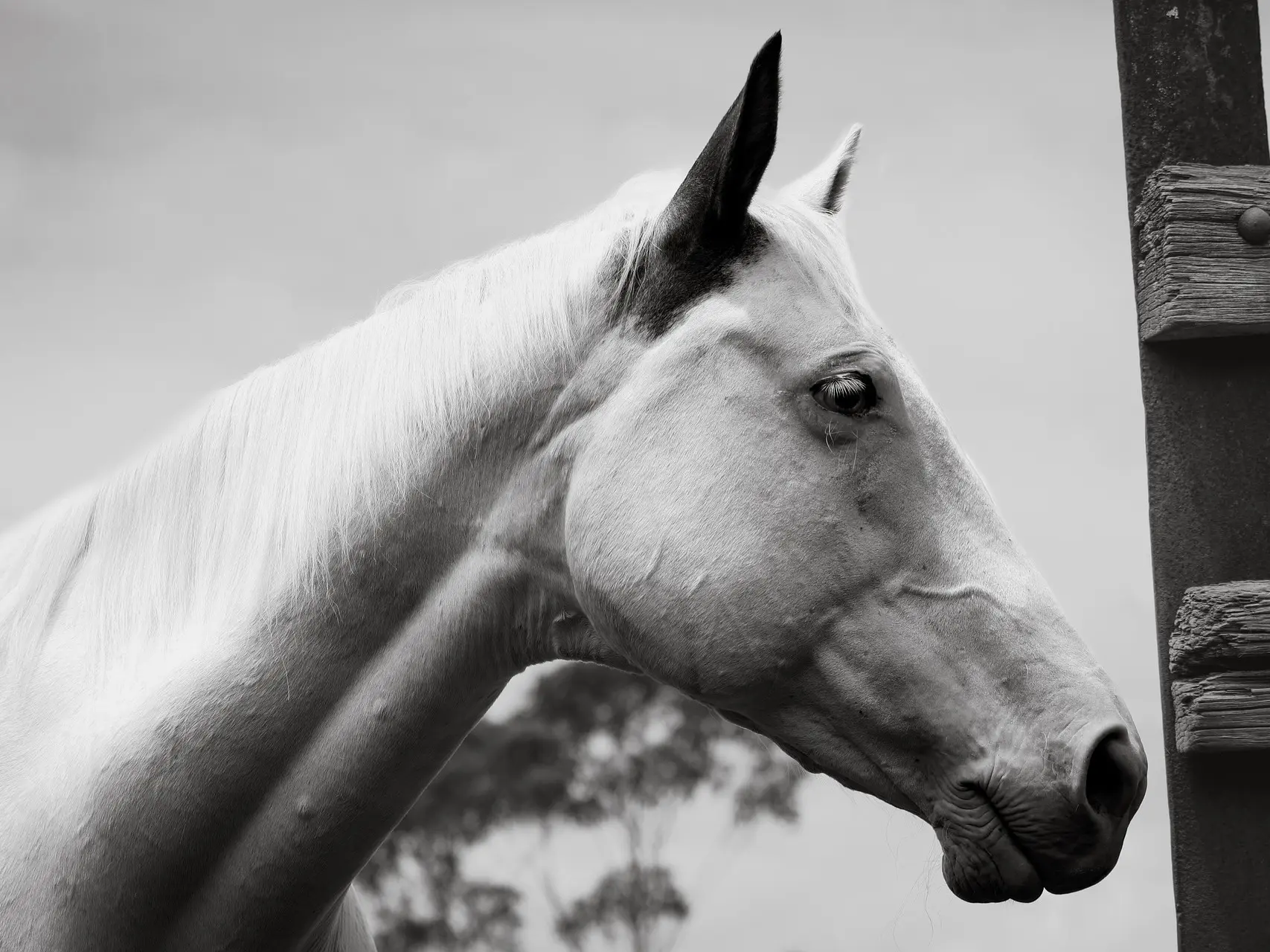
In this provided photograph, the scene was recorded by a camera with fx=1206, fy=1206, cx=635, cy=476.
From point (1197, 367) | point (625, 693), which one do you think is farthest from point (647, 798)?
point (1197, 367)

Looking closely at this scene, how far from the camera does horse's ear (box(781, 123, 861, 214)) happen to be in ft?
8.59

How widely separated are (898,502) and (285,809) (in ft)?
3.94

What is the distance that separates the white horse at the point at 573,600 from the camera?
1.99 metres

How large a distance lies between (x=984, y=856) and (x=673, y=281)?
1127mm

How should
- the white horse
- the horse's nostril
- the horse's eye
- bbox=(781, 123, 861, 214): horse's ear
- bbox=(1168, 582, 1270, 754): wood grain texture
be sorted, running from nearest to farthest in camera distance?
the horse's nostril < the white horse < the horse's eye < bbox=(781, 123, 861, 214): horse's ear < bbox=(1168, 582, 1270, 754): wood grain texture

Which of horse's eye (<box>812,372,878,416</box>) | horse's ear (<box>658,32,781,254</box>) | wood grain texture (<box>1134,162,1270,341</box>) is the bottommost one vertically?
wood grain texture (<box>1134,162,1270,341</box>)

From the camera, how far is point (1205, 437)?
289 cm

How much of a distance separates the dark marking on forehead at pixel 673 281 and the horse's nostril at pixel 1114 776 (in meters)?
1.01

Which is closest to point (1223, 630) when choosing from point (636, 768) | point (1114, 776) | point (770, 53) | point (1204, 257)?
point (1204, 257)

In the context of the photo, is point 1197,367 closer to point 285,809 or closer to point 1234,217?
point 1234,217

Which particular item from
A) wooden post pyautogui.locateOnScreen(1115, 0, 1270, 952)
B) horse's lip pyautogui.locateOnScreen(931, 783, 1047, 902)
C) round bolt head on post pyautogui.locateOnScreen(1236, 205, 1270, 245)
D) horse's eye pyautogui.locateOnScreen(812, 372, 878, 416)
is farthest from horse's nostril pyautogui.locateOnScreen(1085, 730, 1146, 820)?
round bolt head on post pyautogui.locateOnScreen(1236, 205, 1270, 245)

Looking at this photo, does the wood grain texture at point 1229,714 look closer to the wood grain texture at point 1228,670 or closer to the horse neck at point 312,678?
the wood grain texture at point 1228,670

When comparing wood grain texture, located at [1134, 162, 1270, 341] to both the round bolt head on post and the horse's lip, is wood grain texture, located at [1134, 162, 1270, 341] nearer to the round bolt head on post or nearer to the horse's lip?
the round bolt head on post

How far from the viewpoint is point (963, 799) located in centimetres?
196
